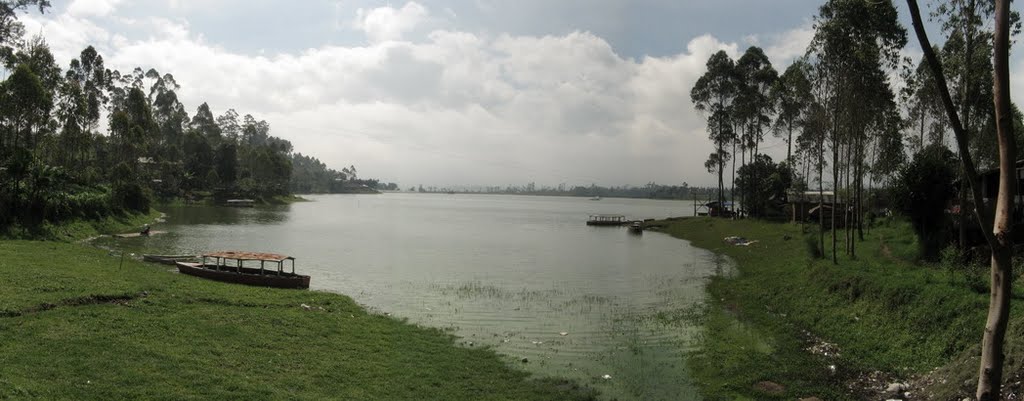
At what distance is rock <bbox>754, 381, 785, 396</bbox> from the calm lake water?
170 centimetres

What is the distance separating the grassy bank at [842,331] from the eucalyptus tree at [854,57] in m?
4.27

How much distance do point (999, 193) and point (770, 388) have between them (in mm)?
10316

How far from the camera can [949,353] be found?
559 inches

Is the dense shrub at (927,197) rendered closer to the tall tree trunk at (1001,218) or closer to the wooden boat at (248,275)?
the tall tree trunk at (1001,218)

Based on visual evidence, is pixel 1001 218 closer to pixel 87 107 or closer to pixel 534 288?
pixel 534 288

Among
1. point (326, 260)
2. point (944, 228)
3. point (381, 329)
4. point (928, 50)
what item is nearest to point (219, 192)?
point (326, 260)

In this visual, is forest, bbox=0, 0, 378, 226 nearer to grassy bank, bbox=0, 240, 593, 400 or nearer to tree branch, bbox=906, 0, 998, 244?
grassy bank, bbox=0, 240, 593, 400

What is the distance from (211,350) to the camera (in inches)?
516

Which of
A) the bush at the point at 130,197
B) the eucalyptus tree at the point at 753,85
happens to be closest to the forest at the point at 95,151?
the bush at the point at 130,197

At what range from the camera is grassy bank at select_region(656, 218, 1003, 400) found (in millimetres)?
13766

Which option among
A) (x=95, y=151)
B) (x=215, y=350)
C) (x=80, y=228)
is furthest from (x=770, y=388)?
(x=95, y=151)

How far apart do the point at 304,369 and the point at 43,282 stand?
1069 centimetres

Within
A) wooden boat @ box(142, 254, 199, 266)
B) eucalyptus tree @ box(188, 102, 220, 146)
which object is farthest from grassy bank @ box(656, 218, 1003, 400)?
eucalyptus tree @ box(188, 102, 220, 146)

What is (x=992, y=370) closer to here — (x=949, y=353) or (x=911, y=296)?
(x=949, y=353)
